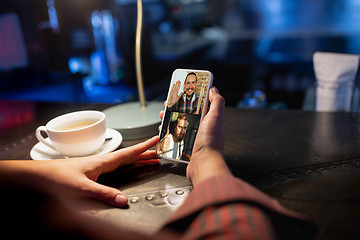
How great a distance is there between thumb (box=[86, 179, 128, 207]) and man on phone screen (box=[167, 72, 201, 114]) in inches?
9.9

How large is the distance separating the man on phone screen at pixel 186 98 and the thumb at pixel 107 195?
0.82 ft

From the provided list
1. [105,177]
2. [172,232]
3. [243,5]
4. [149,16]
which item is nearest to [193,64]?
[149,16]

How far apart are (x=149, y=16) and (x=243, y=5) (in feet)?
4.38

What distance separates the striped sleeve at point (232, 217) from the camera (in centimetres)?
31

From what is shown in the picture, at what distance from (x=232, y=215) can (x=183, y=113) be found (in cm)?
34

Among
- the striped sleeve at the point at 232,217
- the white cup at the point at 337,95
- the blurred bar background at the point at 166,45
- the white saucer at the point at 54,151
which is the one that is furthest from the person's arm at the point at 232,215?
the blurred bar background at the point at 166,45

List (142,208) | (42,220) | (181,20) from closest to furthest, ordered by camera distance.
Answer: (42,220), (142,208), (181,20)

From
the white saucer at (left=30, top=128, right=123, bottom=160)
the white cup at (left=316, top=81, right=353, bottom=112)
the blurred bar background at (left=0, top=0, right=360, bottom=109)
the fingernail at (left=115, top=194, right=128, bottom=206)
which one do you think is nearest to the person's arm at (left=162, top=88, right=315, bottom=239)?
the fingernail at (left=115, top=194, right=128, bottom=206)

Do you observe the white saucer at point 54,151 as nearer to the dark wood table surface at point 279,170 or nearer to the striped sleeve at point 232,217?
the dark wood table surface at point 279,170

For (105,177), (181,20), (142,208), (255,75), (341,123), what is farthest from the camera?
(181,20)

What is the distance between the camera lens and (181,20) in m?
3.46

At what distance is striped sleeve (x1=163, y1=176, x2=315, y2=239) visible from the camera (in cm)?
31

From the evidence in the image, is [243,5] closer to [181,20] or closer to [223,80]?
[181,20]

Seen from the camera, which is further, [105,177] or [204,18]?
[204,18]
